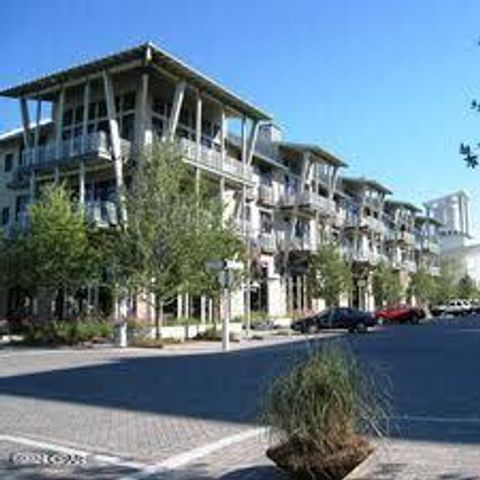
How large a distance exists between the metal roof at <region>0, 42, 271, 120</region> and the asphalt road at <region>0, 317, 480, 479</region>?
18750mm

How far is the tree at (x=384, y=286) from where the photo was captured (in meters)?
78.2

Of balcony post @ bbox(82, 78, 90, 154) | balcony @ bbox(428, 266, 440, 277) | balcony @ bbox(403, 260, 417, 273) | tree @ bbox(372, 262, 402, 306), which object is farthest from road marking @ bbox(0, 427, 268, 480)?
balcony @ bbox(428, 266, 440, 277)

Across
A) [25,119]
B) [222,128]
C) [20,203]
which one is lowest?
[20,203]

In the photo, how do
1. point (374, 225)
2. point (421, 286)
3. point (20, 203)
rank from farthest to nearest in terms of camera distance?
1. point (421, 286)
2. point (374, 225)
3. point (20, 203)

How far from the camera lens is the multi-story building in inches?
1630

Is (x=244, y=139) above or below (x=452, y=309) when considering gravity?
above

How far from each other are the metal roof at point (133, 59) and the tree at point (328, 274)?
1449 centimetres

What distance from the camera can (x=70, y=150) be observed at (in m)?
42.2

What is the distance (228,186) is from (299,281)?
49.0ft

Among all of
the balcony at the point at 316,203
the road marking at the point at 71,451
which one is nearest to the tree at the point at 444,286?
the balcony at the point at 316,203

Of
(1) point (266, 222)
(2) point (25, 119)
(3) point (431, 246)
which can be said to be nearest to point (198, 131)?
(2) point (25, 119)

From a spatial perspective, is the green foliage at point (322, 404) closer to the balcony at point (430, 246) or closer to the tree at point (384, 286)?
the tree at point (384, 286)

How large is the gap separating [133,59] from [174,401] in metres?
28.3

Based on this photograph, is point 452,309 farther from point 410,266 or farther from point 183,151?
point 183,151
